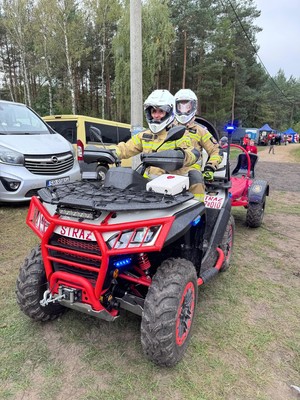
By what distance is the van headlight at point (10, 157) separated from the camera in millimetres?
5527

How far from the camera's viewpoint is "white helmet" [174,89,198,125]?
3619 millimetres

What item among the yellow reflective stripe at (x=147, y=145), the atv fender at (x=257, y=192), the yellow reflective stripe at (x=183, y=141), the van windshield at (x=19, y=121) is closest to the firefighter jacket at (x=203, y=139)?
the yellow reflective stripe at (x=183, y=141)

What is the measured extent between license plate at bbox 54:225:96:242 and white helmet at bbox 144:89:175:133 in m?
1.43

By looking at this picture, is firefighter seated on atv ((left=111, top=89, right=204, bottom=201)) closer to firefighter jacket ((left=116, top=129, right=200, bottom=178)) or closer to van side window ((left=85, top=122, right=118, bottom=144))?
firefighter jacket ((left=116, top=129, right=200, bottom=178))

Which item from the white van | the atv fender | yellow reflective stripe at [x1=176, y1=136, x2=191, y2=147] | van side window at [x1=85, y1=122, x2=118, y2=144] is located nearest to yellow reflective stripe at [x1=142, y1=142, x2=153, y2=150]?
yellow reflective stripe at [x1=176, y1=136, x2=191, y2=147]

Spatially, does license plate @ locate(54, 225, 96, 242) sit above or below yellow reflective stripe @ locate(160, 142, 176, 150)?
below

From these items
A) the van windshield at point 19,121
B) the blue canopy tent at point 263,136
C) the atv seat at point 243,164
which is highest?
the van windshield at point 19,121

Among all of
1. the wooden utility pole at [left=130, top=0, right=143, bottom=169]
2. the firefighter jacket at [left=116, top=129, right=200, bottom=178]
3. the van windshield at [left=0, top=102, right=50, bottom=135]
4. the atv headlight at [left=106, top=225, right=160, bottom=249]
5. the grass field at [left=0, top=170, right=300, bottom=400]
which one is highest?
the wooden utility pole at [left=130, top=0, right=143, bottom=169]

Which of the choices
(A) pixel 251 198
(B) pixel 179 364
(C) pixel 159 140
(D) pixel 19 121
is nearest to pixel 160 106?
(C) pixel 159 140

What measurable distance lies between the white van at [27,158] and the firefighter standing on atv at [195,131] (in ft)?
8.38

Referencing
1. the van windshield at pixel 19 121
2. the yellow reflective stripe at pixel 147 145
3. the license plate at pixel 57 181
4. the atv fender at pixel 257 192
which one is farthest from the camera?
the van windshield at pixel 19 121

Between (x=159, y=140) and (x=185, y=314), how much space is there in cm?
162

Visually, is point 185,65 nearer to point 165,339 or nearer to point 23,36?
point 23,36

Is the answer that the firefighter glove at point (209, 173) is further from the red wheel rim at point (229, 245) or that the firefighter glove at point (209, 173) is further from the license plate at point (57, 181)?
the license plate at point (57, 181)
